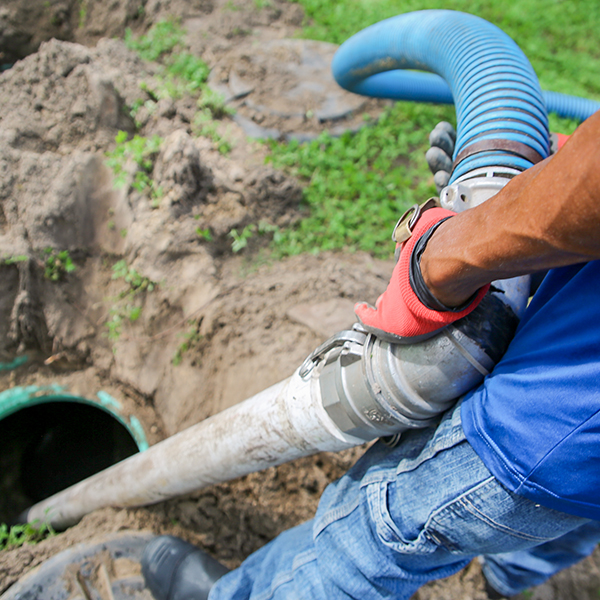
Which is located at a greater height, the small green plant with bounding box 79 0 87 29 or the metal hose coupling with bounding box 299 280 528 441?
the small green plant with bounding box 79 0 87 29

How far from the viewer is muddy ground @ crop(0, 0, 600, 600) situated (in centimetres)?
213

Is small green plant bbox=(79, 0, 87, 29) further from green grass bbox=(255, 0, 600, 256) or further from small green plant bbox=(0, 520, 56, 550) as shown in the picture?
small green plant bbox=(0, 520, 56, 550)

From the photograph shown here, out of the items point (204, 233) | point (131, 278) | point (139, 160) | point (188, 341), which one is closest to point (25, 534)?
point (188, 341)

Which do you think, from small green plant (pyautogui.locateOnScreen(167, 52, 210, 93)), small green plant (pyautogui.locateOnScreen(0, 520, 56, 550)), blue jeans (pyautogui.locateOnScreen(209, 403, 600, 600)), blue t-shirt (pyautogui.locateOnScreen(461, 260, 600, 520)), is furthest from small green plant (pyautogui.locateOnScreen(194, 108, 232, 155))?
small green plant (pyautogui.locateOnScreen(0, 520, 56, 550))

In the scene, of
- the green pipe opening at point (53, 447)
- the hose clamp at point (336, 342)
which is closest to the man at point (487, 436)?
the hose clamp at point (336, 342)

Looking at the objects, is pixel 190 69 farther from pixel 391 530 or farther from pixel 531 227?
pixel 391 530

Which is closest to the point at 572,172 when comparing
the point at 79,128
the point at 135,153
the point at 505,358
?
the point at 505,358

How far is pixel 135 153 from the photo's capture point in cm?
263

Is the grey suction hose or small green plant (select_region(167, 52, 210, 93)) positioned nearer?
the grey suction hose

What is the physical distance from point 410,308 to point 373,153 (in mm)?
2457

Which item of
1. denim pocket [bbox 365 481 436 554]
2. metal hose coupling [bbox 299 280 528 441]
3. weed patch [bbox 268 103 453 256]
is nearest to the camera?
metal hose coupling [bbox 299 280 528 441]

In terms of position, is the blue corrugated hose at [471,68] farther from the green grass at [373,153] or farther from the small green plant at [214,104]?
the small green plant at [214,104]

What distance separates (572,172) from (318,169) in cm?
250

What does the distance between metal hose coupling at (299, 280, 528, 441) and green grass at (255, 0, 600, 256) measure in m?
1.55
